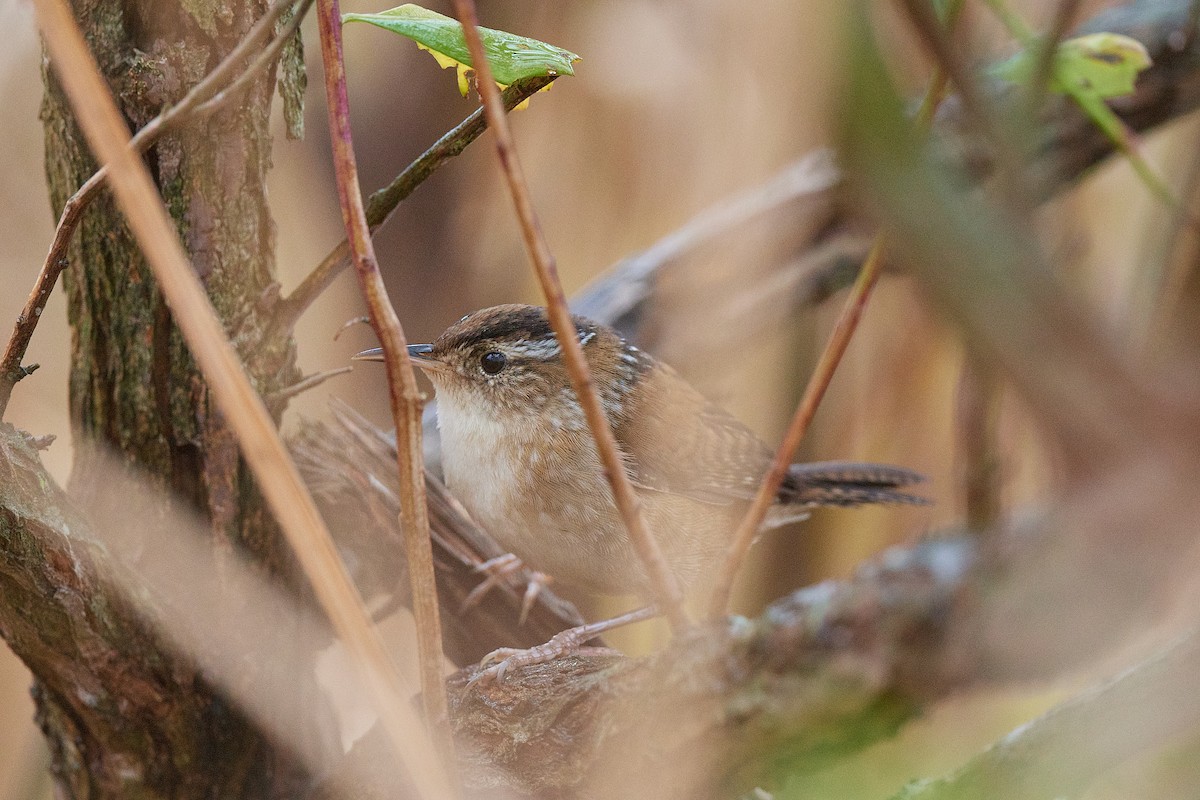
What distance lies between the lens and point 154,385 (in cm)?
134

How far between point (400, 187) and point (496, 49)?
0.26 metres

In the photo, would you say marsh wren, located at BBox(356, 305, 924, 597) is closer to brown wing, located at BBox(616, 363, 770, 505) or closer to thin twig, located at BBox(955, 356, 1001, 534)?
brown wing, located at BBox(616, 363, 770, 505)

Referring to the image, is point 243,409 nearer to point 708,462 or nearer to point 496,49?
point 496,49

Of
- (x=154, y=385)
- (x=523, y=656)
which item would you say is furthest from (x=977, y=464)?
(x=154, y=385)

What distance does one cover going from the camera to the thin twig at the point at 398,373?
0.92m

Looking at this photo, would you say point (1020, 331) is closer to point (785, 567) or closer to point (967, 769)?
point (967, 769)

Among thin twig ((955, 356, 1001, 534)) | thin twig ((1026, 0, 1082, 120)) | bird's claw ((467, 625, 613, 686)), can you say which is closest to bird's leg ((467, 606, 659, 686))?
bird's claw ((467, 625, 613, 686))

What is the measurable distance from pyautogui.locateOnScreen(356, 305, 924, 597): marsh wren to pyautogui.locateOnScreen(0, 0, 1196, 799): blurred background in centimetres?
33

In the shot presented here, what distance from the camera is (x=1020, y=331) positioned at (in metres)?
0.57

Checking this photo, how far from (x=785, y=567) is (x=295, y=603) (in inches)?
78.1

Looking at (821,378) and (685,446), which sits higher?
(685,446)

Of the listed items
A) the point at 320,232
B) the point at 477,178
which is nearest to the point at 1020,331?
the point at 320,232

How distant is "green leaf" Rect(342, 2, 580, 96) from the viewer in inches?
38.9

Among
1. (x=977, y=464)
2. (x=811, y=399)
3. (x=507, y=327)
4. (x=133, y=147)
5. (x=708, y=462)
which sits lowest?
(x=977, y=464)
